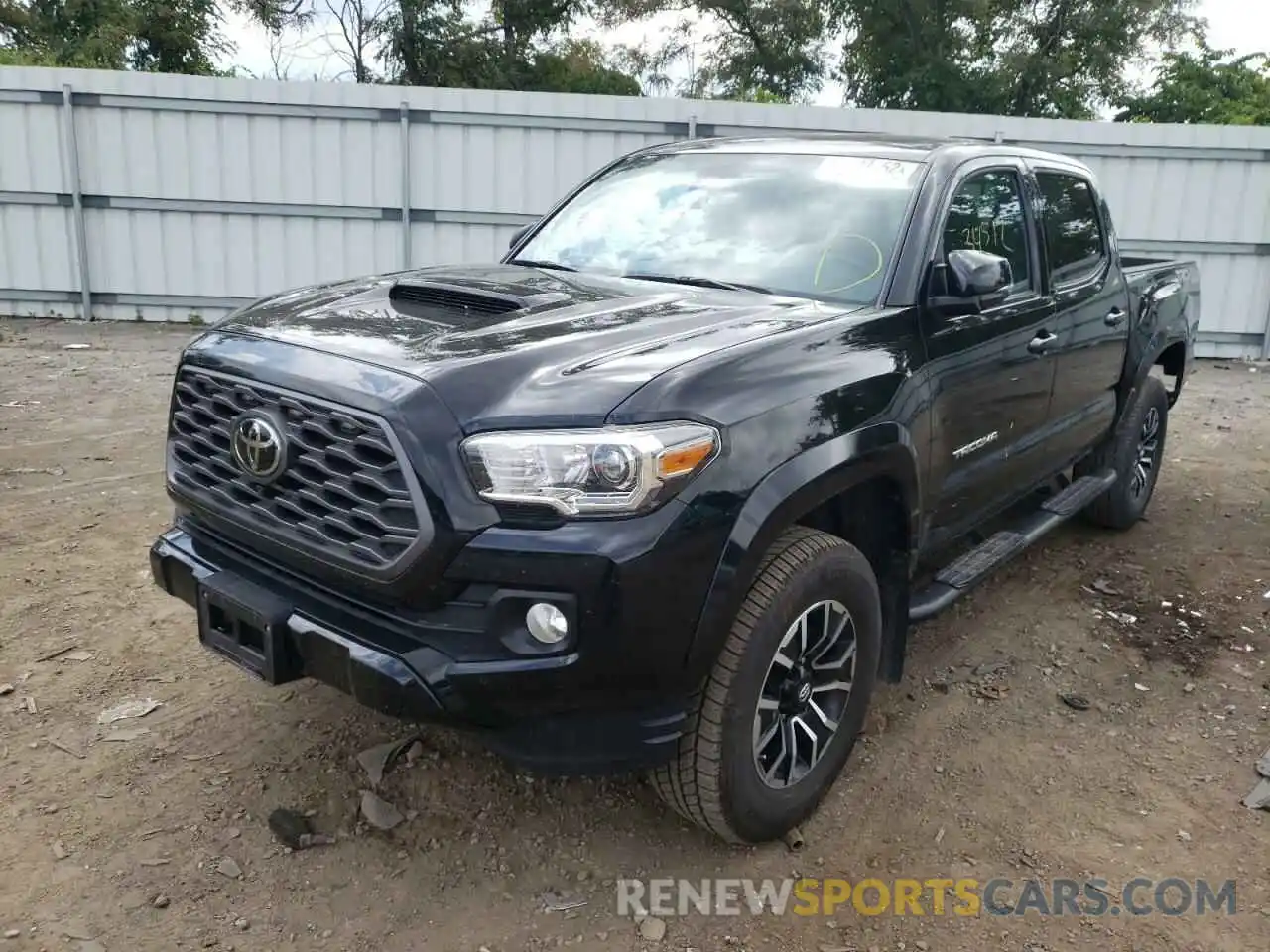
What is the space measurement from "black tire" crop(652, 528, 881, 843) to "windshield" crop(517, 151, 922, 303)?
91cm

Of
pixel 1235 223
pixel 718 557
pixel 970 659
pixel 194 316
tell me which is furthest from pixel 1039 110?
pixel 718 557

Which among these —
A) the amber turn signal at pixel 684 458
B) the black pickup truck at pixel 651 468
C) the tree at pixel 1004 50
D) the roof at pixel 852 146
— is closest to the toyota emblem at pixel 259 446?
the black pickup truck at pixel 651 468

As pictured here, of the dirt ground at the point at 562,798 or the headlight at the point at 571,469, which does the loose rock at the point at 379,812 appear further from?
the headlight at the point at 571,469

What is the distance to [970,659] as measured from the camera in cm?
410

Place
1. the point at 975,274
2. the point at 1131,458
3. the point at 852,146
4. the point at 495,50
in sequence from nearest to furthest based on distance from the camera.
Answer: the point at 975,274 → the point at 852,146 → the point at 1131,458 → the point at 495,50

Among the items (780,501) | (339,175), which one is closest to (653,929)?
(780,501)

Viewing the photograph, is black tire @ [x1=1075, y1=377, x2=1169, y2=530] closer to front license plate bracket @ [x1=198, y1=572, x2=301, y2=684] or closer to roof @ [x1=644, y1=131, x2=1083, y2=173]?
roof @ [x1=644, y1=131, x2=1083, y2=173]

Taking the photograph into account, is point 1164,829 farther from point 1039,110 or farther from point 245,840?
point 1039,110

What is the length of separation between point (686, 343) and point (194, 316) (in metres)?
9.75

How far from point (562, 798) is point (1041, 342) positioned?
2409 mm

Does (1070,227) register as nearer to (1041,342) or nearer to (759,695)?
(1041,342)

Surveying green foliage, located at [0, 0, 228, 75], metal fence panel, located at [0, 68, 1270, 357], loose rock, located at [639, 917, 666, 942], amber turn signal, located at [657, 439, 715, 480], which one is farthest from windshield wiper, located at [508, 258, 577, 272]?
green foliage, located at [0, 0, 228, 75]

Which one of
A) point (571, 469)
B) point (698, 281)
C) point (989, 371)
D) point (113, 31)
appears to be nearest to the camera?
→ point (571, 469)

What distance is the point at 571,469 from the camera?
2.28 m
